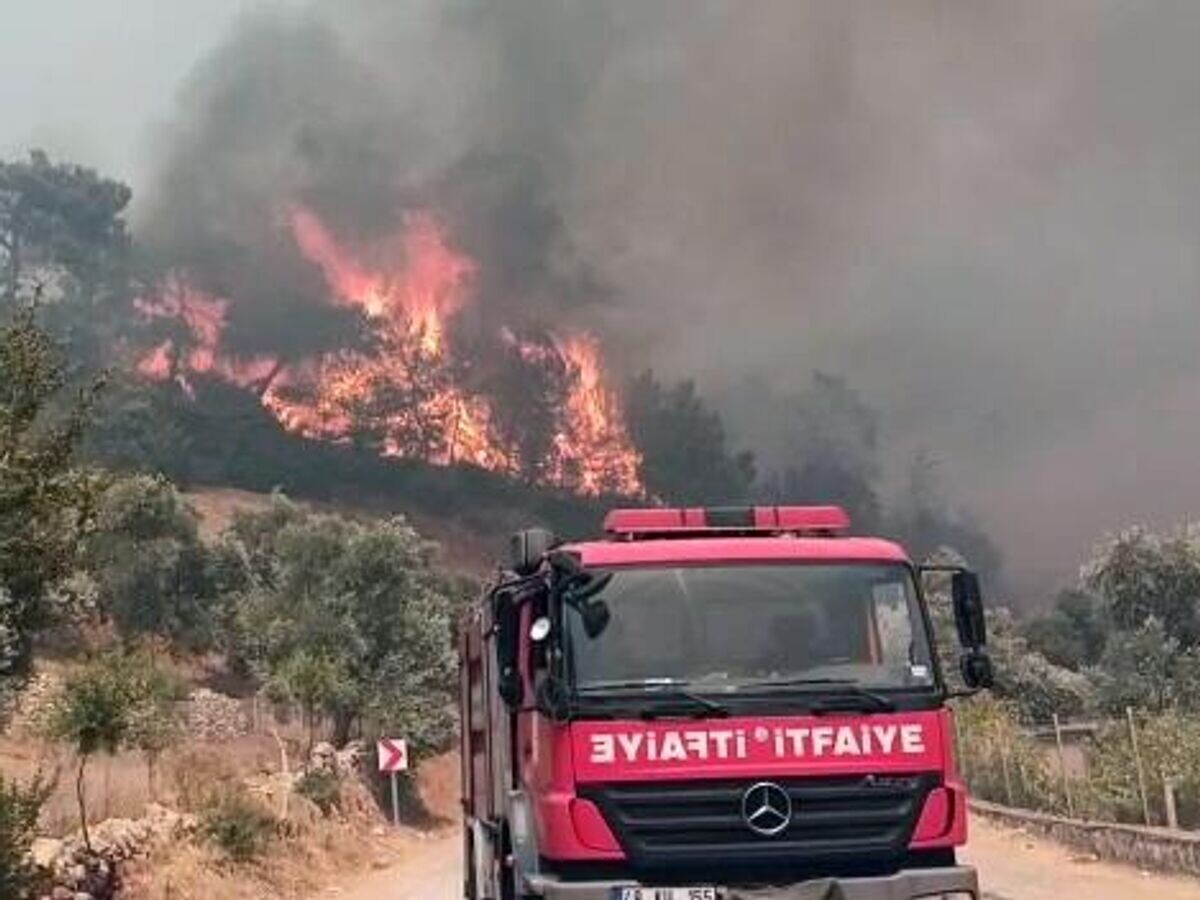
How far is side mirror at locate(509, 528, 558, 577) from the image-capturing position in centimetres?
901

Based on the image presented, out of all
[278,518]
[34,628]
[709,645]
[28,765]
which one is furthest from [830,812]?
[278,518]

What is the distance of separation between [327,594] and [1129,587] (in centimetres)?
3356

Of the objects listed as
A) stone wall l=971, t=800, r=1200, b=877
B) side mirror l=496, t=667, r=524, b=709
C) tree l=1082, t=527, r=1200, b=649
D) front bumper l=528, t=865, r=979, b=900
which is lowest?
stone wall l=971, t=800, r=1200, b=877

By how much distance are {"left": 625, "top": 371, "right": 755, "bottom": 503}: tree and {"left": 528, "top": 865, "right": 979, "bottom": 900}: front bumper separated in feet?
437

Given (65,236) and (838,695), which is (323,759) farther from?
(65,236)

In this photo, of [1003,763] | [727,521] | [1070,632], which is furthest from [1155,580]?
[727,521]

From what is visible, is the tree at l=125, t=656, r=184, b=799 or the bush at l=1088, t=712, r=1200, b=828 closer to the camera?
the bush at l=1088, t=712, r=1200, b=828

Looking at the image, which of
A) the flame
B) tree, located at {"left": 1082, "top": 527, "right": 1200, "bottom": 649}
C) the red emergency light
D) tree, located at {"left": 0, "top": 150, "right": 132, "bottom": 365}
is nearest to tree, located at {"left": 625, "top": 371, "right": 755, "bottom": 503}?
the flame

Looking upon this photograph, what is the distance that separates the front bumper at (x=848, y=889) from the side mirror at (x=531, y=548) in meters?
2.06

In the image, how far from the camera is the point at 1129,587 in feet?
185

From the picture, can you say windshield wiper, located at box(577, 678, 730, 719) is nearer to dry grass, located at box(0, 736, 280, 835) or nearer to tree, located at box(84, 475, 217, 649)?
dry grass, located at box(0, 736, 280, 835)

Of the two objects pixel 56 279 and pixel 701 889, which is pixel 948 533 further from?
pixel 701 889

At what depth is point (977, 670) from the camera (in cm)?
896

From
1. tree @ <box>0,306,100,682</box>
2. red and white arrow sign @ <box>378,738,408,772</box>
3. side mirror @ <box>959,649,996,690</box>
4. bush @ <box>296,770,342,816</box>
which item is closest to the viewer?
side mirror @ <box>959,649,996,690</box>
